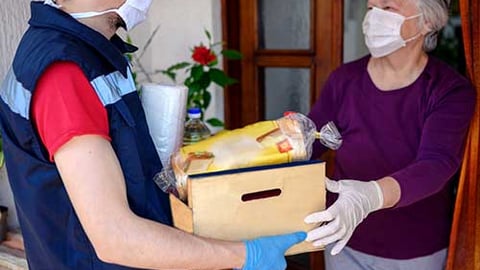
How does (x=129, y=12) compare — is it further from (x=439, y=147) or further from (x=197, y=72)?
(x=197, y=72)

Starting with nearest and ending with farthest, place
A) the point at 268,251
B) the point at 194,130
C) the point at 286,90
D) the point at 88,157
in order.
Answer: the point at 88,157
the point at 268,251
the point at 194,130
the point at 286,90

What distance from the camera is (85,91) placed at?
0.84m

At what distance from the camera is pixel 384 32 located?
5.00 ft

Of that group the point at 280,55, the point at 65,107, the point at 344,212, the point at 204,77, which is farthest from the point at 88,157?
the point at 280,55

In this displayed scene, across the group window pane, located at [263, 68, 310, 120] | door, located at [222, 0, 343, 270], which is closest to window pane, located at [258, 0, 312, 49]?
door, located at [222, 0, 343, 270]

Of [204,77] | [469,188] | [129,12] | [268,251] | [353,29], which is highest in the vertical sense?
[129,12]

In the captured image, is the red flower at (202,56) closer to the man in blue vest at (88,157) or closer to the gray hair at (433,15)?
the gray hair at (433,15)

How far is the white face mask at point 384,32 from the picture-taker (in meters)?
1.50

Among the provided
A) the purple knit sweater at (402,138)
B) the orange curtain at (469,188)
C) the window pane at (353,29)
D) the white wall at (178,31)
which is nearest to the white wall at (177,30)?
the white wall at (178,31)

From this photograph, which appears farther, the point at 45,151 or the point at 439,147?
the point at 439,147

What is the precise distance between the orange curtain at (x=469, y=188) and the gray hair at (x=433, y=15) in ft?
0.37

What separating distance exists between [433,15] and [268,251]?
3.06 feet

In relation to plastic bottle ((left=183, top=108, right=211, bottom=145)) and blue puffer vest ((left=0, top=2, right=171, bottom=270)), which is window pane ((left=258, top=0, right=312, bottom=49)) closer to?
plastic bottle ((left=183, top=108, right=211, bottom=145))

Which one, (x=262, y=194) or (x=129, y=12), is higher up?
(x=129, y=12)
